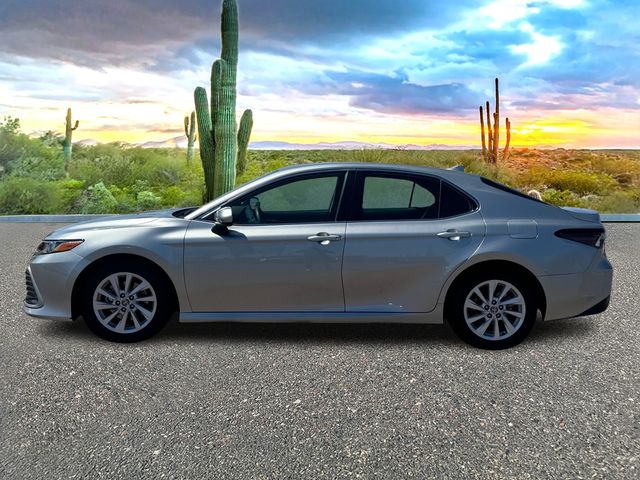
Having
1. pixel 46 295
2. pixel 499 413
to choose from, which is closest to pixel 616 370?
pixel 499 413

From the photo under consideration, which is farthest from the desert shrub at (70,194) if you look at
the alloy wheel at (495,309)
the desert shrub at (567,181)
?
the alloy wheel at (495,309)

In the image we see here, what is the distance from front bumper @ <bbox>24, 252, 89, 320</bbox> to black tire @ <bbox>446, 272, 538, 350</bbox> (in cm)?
296

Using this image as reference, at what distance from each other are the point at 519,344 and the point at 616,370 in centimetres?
78

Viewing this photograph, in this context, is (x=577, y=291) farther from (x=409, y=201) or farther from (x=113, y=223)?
(x=113, y=223)

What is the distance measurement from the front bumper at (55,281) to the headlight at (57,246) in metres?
0.04

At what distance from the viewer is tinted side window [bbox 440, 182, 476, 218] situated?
5328 millimetres

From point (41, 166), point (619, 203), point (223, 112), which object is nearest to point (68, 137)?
point (41, 166)

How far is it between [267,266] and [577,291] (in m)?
2.43

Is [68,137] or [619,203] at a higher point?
[68,137]

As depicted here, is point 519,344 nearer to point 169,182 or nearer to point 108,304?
point 108,304

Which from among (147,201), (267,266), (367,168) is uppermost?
(367,168)

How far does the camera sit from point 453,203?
5355 millimetres

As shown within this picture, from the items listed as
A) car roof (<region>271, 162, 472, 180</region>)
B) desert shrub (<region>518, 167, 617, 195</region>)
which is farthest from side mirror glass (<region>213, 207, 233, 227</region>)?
desert shrub (<region>518, 167, 617, 195</region>)

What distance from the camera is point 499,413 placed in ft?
13.1
